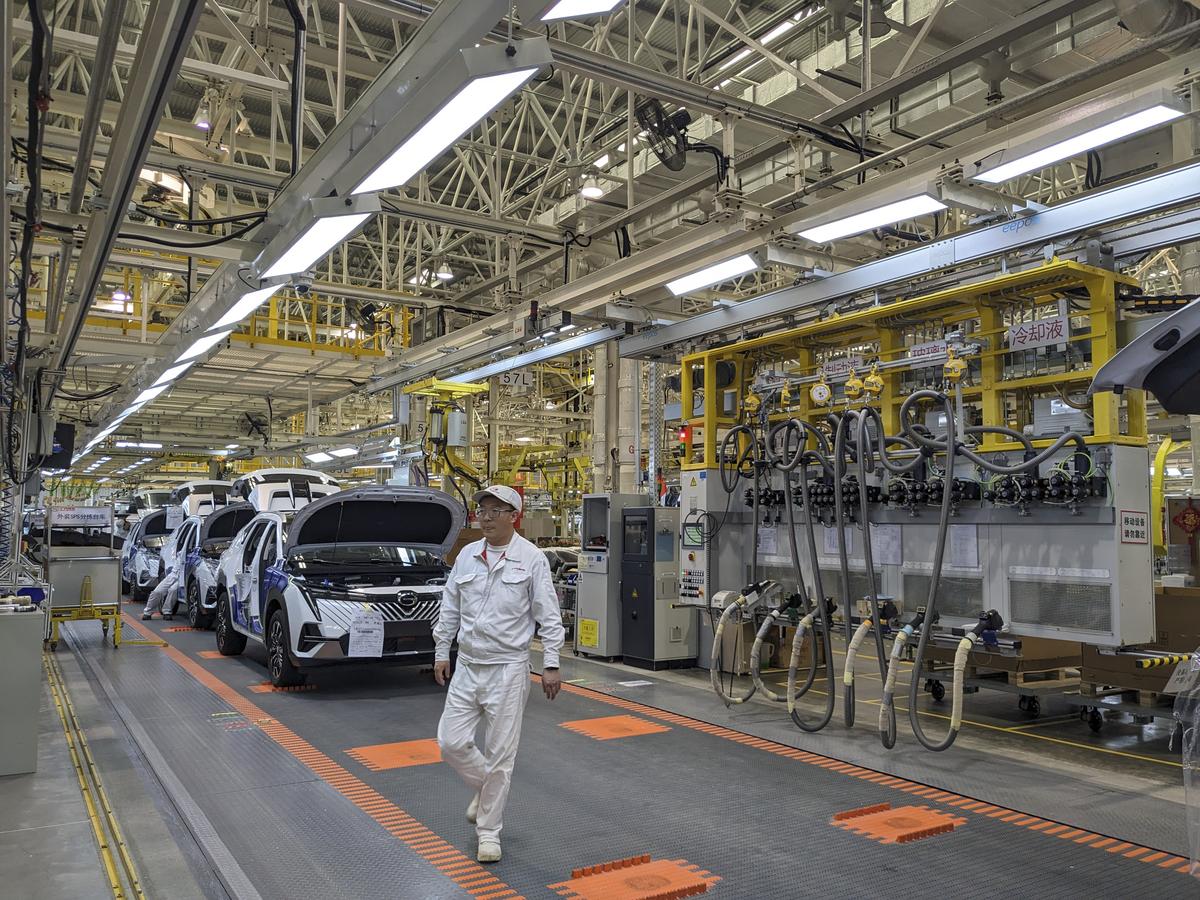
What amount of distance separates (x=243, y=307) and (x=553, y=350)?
13.7 feet

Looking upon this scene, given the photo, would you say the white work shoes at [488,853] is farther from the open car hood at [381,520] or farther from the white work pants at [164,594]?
the white work pants at [164,594]

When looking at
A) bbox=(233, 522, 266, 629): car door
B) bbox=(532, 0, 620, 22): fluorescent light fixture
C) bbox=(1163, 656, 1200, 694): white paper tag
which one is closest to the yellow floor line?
bbox=(233, 522, 266, 629): car door

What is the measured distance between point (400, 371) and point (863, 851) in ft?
38.4

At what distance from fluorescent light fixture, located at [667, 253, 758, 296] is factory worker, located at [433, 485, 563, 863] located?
12.1ft

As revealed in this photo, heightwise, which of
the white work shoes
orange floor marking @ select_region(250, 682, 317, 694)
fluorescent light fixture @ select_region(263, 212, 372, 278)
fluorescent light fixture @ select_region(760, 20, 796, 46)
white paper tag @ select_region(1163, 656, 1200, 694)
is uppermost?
fluorescent light fixture @ select_region(760, 20, 796, 46)

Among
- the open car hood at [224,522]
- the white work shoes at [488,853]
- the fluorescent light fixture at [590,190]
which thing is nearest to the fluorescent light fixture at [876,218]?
the fluorescent light fixture at [590,190]

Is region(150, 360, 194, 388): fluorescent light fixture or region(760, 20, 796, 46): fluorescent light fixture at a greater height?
region(760, 20, 796, 46): fluorescent light fixture

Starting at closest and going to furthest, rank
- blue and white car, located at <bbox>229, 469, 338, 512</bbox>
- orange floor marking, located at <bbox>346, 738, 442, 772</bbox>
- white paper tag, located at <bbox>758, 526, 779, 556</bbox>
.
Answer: orange floor marking, located at <bbox>346, 738, 442, 772</bbox> → white paper tag, located at <bbox>758, 526, 779, 556</bbox> → blue and white car, located at <bbox>229, 469, 338, 512</bbox>

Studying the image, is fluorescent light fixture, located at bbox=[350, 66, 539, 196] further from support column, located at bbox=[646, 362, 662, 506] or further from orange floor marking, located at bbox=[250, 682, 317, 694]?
support column, located at bbox=[646, 362, 662, 506]

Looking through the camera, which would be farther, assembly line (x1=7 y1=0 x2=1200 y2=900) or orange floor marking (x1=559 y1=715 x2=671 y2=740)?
orange floor marking (x1=559 y1=715 x2=671 y2=740)

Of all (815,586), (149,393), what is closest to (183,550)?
(149,393)

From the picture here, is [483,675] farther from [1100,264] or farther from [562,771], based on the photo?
[1100,264]

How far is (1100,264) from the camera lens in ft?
21.6

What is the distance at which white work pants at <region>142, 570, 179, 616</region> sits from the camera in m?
15.1
